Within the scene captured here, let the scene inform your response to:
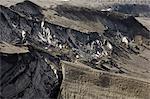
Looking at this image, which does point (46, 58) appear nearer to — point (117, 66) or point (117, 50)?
point (117, 66)

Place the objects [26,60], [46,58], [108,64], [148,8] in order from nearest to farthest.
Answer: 1. [26,60]
2. [46,58]
3. [108,64]
4. [148,8]

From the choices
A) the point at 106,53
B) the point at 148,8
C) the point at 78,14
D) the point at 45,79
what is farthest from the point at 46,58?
the point at 148,8

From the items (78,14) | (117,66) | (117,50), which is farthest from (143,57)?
(78,14)

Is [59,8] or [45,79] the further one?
[59,8]

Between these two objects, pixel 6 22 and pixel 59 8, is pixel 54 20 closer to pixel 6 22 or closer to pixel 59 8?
pixel 59 8

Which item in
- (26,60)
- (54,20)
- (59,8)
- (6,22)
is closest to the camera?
(26,60)

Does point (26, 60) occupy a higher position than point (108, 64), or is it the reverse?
point (26, 60)

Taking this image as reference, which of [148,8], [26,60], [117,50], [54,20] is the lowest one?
[148,8]
